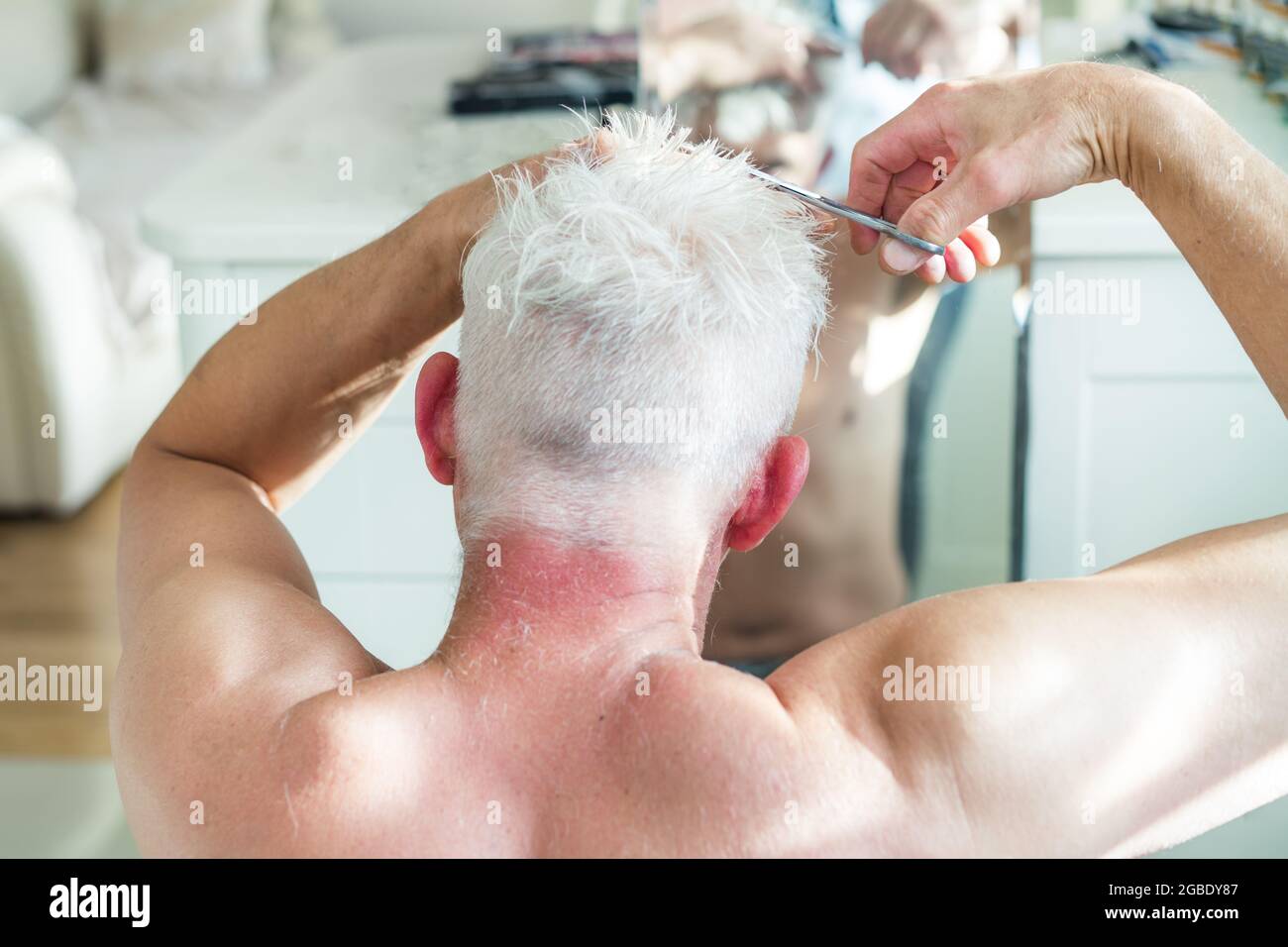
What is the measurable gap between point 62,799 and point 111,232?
143cm

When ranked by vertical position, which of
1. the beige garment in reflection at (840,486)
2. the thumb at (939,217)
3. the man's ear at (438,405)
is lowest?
the beige garment in reflection at (840,486)

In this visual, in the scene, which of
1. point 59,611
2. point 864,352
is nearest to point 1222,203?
point 864,352

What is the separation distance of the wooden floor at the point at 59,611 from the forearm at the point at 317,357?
1.16m

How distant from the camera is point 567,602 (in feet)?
2.57

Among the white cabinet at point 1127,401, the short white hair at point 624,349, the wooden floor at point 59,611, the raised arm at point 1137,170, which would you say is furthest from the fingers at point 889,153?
the wooden floor at point 59,611

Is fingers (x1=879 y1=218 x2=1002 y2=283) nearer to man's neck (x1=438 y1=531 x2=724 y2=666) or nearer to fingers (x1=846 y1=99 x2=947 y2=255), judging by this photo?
fingers (x1=846 y1=99 x2=947 y2=255)

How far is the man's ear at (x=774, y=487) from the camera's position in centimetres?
85

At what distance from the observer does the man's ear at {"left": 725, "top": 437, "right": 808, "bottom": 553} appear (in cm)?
85

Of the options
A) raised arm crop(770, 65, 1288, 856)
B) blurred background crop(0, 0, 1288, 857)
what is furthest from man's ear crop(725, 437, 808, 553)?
blurred background crop(0, 0, 1288, 857)

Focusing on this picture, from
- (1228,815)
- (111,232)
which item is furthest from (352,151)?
(1228,815)

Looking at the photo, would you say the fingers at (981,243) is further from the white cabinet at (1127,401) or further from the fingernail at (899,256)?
the white cabinet at (1127,401)

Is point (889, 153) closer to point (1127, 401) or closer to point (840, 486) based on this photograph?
point (840, 486)

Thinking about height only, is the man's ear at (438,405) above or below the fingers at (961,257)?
below

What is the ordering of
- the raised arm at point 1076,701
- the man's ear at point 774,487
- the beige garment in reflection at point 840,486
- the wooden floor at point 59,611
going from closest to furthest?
1. the raised arm at point 1076,701
2. the man's ear at point 774,487
3. the beige garment in reflection at point 840,486
4. the wooden floor at point 59,611
